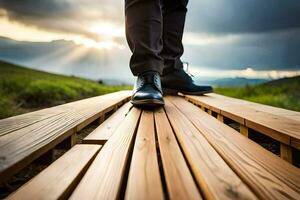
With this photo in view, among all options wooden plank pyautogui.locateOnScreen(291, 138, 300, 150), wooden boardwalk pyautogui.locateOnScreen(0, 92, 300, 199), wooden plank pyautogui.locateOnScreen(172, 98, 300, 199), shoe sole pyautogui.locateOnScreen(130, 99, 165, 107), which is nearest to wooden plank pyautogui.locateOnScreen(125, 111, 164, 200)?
wooden boardwalk pyautogui.locateOnScreen(0, 92, 300, 199)

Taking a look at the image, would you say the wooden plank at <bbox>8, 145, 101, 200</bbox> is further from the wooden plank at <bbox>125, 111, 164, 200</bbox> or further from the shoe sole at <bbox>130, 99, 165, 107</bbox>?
the shoe sole at <bbox>130, 99, 165, 107</bbox>

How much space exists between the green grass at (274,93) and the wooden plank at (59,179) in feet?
8.42

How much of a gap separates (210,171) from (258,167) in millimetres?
102

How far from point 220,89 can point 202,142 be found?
4962 mm

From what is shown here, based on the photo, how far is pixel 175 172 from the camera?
1.62 ft

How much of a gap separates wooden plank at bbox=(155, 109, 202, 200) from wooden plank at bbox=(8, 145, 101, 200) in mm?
147

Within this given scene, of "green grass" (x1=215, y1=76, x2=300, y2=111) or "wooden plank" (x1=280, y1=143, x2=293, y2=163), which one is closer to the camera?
"wooden plank" (x1=280, y1=143, x2=293, y2=163)

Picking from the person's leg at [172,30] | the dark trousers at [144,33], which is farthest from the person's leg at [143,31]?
the person's leg at [172,30]

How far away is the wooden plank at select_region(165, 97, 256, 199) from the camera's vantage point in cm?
41

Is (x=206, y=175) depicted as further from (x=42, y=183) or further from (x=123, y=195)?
(x=42, y=183)

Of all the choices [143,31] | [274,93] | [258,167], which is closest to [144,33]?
[143,31]

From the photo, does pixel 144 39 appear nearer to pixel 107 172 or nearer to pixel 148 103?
pixel 148 103

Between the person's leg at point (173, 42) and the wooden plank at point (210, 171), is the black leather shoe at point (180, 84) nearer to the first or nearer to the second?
the person's leg at point (173, 42)

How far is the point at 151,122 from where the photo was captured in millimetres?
995
